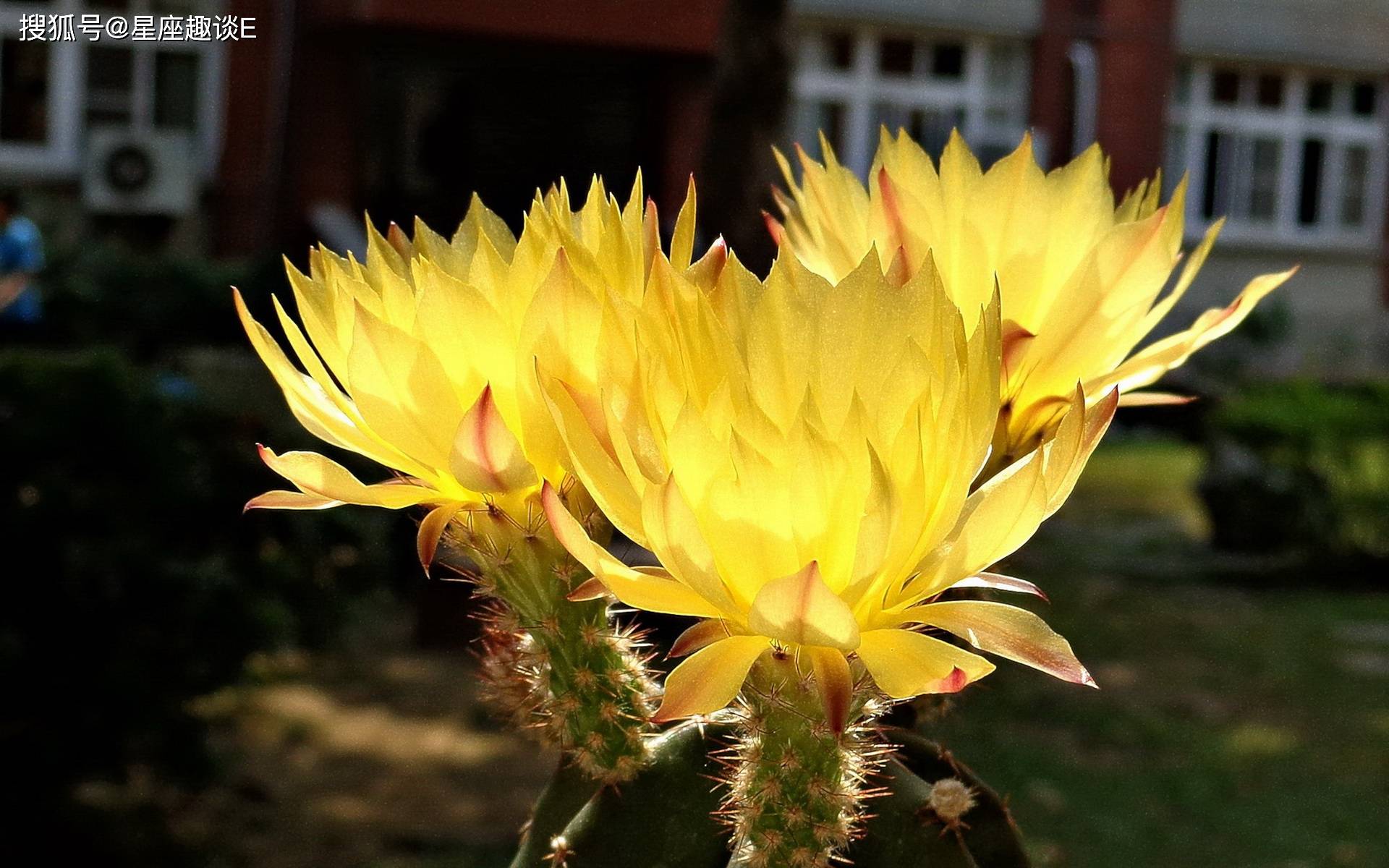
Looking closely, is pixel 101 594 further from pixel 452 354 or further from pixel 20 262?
pixel 20 262

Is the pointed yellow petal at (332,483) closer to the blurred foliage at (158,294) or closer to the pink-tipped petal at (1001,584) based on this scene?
the pink-tipped petal at (1001,584)

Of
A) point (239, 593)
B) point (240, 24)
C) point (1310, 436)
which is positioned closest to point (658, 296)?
point (239, 593)

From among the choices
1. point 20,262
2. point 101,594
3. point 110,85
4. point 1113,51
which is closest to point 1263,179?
point 1113,51

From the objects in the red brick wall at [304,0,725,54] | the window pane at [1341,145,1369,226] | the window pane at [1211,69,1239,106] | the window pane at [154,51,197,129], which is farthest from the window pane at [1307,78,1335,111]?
the window pane at [154,51,197,129]

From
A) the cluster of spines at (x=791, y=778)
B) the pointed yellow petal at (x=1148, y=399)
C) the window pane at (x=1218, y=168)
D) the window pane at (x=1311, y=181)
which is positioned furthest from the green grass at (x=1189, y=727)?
the window pane at (x=1311, y=181)

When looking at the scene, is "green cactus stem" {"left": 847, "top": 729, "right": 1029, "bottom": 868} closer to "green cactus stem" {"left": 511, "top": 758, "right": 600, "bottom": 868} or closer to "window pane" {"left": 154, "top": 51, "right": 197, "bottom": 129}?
"green cactus stem" {"left": 511, "top": 758, "right": 600, "bottom": 868}

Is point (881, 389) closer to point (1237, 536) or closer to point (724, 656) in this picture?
point (724, 656)
